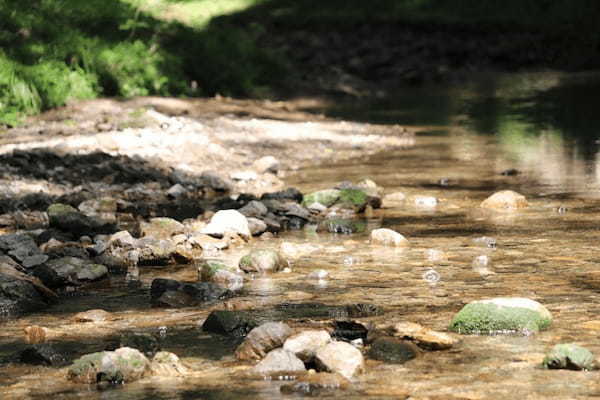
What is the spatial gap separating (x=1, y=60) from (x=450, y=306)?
12190 mm

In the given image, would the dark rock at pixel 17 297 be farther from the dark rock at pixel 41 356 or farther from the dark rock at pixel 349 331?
the dark rock at pixel 349 331

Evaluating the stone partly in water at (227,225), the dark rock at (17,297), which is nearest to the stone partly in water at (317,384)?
the dark rock at (17,297)

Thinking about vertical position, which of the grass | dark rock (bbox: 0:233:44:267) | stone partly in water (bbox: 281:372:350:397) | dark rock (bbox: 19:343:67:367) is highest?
the grass

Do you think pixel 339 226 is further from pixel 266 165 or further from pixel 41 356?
pixel 41 356

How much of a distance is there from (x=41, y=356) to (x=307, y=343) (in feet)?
4.57

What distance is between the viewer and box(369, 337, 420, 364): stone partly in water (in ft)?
17.2

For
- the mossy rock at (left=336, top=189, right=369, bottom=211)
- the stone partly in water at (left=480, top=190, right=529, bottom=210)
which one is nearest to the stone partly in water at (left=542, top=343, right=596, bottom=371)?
the stone partly in water at (left=480, top=190, right=529, bottom=210)

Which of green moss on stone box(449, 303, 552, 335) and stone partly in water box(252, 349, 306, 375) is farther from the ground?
green moss on stone box(449, 303, 552, 335)

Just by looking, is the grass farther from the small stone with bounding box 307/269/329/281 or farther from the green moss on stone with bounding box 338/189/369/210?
the small stone with bounding box 307/269/329/281

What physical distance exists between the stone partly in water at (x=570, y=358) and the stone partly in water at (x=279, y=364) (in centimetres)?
121

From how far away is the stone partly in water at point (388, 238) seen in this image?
844cm

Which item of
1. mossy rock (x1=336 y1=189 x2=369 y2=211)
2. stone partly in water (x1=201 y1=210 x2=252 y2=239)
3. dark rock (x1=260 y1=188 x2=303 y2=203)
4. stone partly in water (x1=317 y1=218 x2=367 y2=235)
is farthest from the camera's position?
dark rock (x1=260 y1=188 x2=303 y2=203)

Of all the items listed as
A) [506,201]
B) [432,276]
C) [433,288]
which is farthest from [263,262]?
[506,201]

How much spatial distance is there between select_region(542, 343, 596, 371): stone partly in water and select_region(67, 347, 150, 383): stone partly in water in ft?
6.51
